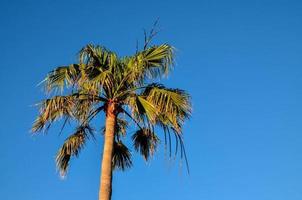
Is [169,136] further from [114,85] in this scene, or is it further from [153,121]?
[114,85]

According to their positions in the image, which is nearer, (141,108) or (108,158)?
(108,158)

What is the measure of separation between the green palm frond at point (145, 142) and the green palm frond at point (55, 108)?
85.2 inches

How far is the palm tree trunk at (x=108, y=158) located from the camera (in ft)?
37.3

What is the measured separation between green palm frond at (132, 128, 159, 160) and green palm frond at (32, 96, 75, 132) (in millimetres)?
2164

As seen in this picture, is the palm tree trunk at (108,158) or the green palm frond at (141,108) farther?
the green palm frond at (141,108)

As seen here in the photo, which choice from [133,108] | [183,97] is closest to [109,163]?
[133,108]

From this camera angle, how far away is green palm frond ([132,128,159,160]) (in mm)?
13875

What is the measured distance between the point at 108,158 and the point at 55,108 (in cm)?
165

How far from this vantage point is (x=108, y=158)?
11828mm

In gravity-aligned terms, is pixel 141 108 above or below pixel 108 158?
above

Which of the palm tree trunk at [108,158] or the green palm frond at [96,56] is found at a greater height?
Answer: the green palm frond at [96,56]

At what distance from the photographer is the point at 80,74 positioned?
42.3 feet

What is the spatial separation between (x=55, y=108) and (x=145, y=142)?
271cm

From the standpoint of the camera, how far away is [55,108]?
1233 centimetres
